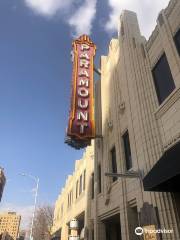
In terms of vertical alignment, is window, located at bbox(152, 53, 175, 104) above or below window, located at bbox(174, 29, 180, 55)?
below

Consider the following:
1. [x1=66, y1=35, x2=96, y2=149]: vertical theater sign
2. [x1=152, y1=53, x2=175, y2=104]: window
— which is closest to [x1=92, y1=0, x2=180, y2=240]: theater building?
[x1=152, y1=53, x2=175, y2=104]: window

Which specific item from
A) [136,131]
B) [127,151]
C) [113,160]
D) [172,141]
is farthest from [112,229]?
[172,141]

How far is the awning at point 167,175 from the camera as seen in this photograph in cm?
734

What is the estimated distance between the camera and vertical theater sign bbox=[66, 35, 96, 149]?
1538cm

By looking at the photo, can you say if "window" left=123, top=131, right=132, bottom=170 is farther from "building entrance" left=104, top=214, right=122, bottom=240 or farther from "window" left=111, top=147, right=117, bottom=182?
"building entrance" left=104, top=214, right=122, bottom=240

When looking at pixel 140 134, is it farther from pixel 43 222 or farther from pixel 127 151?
pixel 43 222

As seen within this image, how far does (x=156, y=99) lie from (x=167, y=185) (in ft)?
14.5

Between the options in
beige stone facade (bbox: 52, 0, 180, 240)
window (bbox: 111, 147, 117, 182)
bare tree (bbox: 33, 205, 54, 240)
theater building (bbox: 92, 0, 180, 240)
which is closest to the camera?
theater building (bbox: 92, 0, 180, 240)

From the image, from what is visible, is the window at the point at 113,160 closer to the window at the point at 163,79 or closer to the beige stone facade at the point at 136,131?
the beige stone facade at the point at 136,131

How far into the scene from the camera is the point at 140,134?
11523mm

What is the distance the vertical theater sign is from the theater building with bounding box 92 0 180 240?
141cm

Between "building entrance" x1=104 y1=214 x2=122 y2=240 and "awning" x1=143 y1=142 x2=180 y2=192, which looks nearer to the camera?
"awning" x1=143 y1=142 x2=180 y2=192

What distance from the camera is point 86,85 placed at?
17375 millimetres

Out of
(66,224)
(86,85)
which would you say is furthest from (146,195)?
(66,224)
